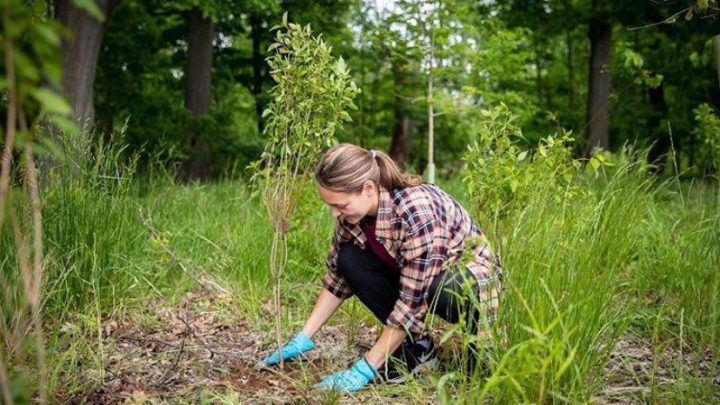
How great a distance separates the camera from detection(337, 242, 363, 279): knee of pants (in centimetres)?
297

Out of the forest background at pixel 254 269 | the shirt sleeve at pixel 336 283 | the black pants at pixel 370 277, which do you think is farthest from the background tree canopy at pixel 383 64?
the black pants at pixel 370 277

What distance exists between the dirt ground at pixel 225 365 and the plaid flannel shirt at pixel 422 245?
384 mm

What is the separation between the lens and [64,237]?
11.4ft

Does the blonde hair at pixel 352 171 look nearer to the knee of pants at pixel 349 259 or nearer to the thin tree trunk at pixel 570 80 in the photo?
the knee of pants at pixel 349 259

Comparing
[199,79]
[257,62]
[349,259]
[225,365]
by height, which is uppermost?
[257,62]

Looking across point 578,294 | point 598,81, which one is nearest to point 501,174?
point 578,294

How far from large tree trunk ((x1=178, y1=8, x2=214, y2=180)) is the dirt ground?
5.57 meters

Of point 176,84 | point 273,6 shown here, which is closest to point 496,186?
point 273,6

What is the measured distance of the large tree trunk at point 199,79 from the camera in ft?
30.2

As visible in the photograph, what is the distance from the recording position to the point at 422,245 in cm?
261

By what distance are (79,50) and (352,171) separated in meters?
4.86

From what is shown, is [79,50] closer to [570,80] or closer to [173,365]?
[173,365]

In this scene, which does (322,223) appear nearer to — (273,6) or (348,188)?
(348,188)

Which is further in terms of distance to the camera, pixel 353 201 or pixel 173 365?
pixel 173 365
